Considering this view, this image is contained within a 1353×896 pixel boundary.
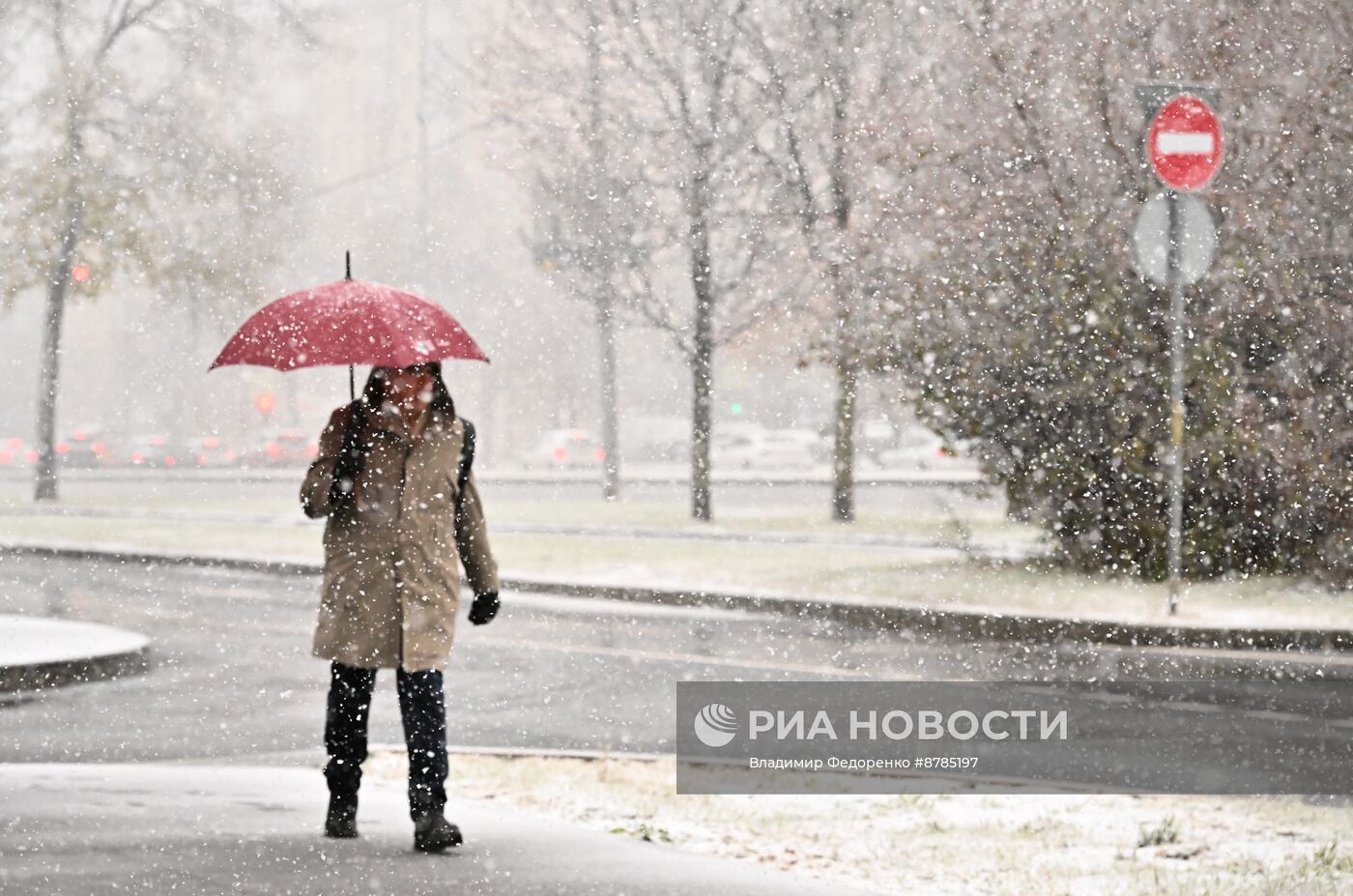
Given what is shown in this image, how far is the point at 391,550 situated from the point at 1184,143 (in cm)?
923

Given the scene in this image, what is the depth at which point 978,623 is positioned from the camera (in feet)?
45.8

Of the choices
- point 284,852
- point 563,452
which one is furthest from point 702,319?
point 563,452

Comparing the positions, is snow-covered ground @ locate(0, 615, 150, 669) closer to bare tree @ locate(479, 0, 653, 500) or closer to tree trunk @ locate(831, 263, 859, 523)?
tree trunk @ locate(831, 263, 859, 523)

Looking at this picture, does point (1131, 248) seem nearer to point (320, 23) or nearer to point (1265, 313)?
point (1265, 313)

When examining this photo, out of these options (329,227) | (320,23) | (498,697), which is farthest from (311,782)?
(329,227)

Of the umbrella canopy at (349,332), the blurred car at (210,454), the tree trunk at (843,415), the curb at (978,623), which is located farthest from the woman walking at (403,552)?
the blurred car at (210,454)

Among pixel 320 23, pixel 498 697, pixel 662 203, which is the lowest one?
pixel 498 697

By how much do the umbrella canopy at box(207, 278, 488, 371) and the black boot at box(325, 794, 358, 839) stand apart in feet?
4.63

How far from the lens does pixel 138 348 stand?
66.3 meters

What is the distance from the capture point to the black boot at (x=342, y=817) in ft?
22.0

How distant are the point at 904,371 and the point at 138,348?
52.3 meters

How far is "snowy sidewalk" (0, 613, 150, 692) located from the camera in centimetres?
1146

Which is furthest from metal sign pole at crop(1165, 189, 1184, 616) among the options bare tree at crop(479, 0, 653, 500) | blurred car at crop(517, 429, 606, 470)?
blurred car at crop(517, 429, 606, 470)

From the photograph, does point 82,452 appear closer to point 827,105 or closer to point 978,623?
point 827,105
